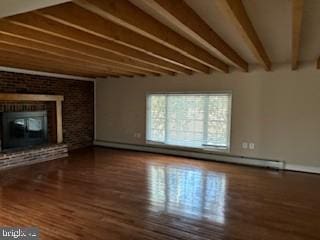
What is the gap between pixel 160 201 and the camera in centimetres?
360

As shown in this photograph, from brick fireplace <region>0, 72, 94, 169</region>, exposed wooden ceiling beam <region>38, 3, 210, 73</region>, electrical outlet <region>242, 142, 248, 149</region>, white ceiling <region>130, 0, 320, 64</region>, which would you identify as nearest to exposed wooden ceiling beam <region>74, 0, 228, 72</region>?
white ceiling <region>130, 0, 320, 64</region>

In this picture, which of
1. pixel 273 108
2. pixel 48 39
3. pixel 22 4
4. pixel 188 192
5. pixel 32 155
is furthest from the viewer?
pixel 32 155

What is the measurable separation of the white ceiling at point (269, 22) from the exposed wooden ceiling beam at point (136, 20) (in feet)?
0.26

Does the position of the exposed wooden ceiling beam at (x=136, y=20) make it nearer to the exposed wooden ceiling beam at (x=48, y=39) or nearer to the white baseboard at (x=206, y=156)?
the exposed wooden ceiling beam at (x=48, y=39)

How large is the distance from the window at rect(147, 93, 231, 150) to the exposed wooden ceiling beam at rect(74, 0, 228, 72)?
254 centimetres

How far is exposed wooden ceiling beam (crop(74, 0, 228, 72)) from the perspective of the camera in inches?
83.7

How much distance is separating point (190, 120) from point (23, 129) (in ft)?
12.9

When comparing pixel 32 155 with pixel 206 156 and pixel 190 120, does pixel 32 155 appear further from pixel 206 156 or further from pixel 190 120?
pixel 206 156

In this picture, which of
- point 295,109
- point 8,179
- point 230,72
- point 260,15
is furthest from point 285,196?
point 8,179

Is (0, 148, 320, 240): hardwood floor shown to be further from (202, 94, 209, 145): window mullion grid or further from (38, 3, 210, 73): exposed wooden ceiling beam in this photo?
(38, 3, 210, 73): exposed wooden ceiling beam

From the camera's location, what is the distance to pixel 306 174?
5125mm

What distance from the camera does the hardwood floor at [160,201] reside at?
2.80m

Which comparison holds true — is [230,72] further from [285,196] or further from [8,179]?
[8,179]

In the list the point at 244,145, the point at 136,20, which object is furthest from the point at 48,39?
the point at 244,145
